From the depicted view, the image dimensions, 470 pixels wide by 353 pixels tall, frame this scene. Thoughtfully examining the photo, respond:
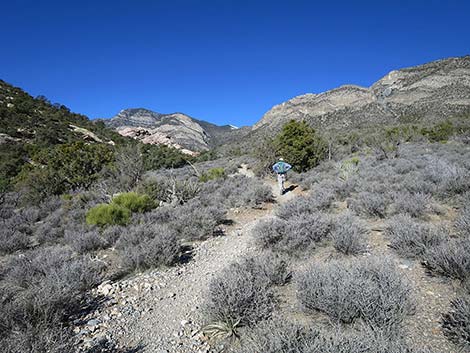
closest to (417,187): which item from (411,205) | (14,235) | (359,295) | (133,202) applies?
(411,205)

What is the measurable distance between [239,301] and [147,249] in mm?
2829

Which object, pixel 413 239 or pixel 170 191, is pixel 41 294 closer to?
pixel 413 239

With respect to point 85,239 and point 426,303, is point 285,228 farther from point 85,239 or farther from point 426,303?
point 85,239

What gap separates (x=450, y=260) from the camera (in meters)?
3.41

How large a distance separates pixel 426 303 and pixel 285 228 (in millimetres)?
2903

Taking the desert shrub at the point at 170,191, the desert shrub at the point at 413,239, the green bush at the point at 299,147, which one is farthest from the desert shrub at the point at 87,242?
the green bush at the point at 299,147

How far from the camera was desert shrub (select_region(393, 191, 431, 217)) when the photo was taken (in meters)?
5.89

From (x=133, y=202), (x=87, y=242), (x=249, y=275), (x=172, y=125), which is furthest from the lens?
(x=172, y=125)

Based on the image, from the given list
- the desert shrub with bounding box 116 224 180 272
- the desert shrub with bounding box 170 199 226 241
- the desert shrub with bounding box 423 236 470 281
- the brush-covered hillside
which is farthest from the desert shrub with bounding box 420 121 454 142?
the desert shrub with bounding box 116 224 180 272

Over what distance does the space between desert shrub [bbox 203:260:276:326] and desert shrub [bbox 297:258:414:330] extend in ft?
1.60

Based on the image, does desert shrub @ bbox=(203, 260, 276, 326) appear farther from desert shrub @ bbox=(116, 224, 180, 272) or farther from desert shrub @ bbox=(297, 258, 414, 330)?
desert shrub @ bbox=(116, 224, 180, 272)

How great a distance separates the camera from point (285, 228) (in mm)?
5680

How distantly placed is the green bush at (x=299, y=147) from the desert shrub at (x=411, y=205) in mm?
11236

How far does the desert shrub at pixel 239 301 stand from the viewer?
3.13 meters
